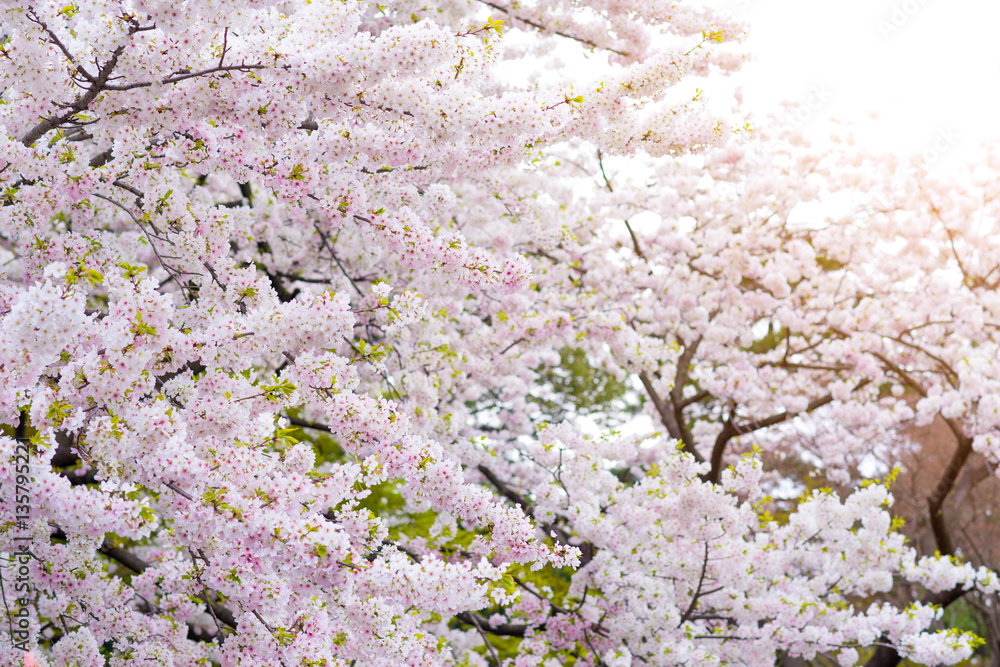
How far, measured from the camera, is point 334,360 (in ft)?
11.9

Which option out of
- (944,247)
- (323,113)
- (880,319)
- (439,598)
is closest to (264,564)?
(439,598)

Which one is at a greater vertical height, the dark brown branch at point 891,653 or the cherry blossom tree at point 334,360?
the cherry blossom tree at point 334,360

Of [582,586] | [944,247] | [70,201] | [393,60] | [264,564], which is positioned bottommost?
[582,586]

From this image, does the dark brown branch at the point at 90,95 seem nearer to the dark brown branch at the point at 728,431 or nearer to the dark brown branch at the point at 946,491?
the dark brown branch at the point at 728,431

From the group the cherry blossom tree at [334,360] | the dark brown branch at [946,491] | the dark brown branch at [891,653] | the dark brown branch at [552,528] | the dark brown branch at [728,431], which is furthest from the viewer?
the dark brown branch at [728,431]

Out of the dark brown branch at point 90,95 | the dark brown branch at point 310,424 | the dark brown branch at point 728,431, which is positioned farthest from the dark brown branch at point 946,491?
the dark brown branch at point 90,95

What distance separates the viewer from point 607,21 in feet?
22.9

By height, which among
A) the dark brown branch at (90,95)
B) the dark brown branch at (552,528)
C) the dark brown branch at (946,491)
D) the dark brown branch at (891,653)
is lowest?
the dark brown branch at (891,653)

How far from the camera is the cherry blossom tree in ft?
9.99

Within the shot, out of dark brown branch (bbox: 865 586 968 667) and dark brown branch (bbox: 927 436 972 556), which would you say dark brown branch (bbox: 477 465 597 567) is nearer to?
dark brown branch (bbox: 865 586 968 667)

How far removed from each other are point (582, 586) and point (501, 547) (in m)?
2.70

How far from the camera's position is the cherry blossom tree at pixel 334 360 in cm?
304

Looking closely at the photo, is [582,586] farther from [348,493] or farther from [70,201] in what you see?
[70,201]

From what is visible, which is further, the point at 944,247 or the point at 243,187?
the point at 944,247
